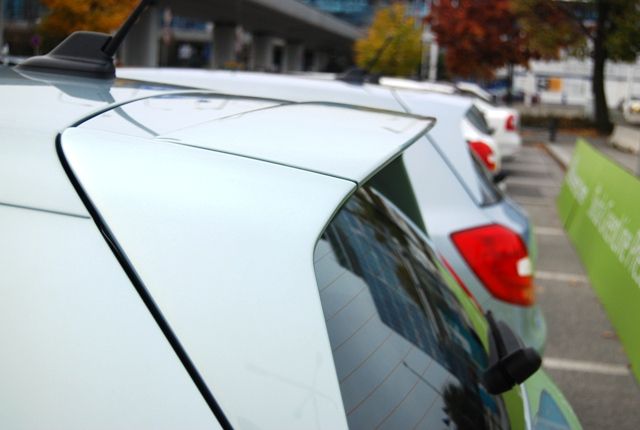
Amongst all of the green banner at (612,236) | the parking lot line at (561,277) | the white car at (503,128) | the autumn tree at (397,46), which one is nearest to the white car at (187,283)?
the green banner at (612,236)

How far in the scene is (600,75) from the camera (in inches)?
1487

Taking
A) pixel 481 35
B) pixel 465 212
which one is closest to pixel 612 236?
pixel 465 212

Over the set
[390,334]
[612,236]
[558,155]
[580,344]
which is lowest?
[558,155]

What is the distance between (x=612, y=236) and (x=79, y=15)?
4.78 m

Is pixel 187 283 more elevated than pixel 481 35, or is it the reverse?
pixel 187 283

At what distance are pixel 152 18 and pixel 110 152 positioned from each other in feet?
137

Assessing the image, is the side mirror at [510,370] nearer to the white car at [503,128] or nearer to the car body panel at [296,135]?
the car body panel at [296,135]

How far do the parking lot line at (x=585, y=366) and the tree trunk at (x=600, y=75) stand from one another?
32.3 m

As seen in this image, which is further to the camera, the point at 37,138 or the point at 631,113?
the point at 631,113

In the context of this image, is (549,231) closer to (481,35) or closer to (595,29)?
(595,29)

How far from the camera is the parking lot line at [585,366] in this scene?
6.22 meters

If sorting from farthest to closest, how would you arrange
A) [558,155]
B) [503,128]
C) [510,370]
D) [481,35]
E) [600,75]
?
[481,35], [600,75], [558,155], [503,128], [510,370]

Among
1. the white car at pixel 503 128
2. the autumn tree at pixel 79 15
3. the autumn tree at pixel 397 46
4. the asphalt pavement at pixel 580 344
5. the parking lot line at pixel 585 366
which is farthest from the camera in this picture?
the autumn tree at pixel 397 46

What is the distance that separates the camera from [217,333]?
1312 millimetres
